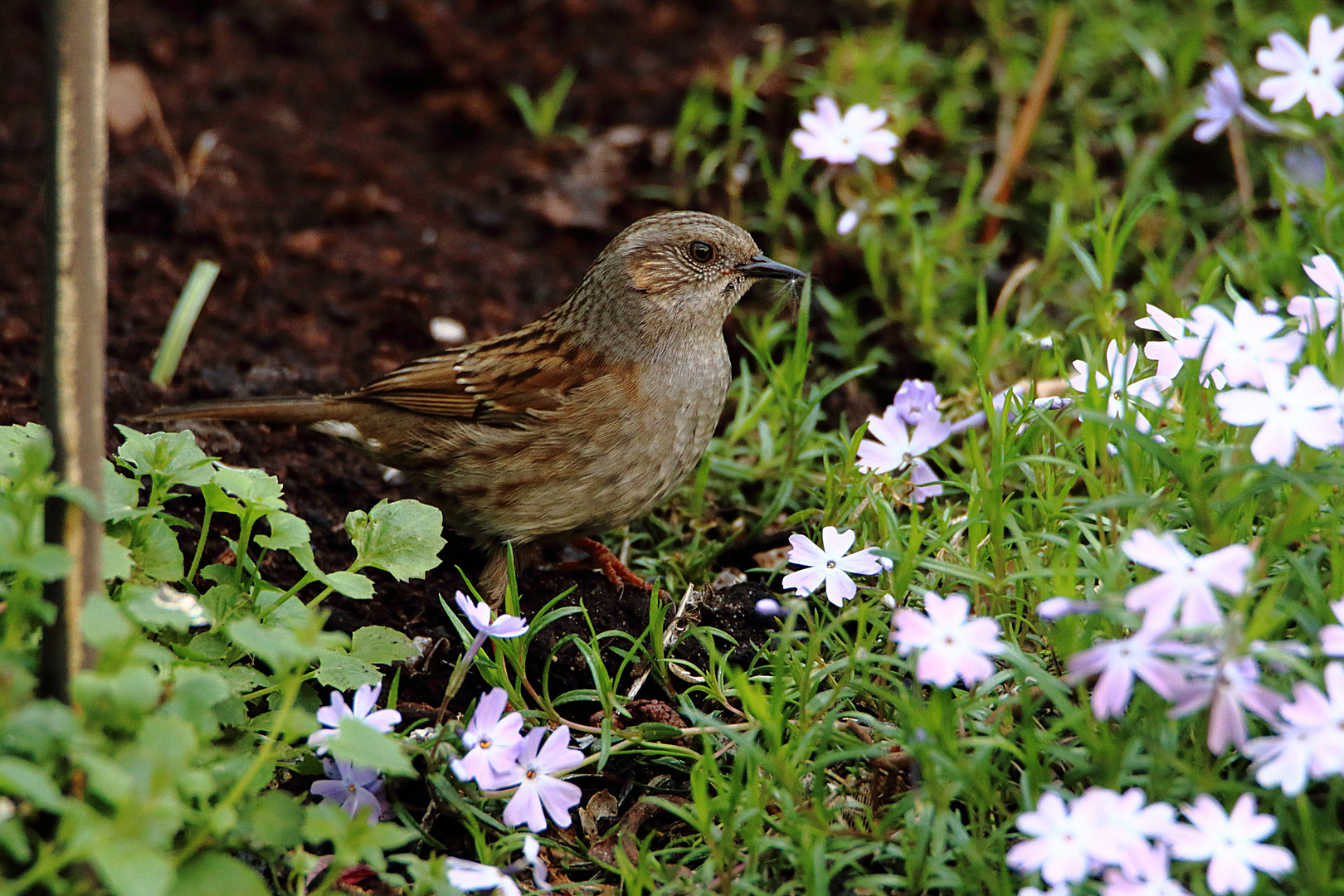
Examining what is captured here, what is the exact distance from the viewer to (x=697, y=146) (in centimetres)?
593

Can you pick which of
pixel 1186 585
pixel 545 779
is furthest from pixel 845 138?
pixel 1186 585

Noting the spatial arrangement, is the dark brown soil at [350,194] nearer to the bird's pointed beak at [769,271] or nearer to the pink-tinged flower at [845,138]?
the bird's pointed beak at [769,271]

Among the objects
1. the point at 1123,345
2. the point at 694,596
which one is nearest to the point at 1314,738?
the point at 1123,345

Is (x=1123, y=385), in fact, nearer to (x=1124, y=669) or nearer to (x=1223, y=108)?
(x=1124, y=669)

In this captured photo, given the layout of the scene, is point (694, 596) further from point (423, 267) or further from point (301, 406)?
point (423, 267)

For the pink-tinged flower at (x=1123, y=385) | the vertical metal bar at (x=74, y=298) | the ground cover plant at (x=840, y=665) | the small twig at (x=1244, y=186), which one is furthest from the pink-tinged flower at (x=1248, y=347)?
the small twig at (x=1244, y=186)

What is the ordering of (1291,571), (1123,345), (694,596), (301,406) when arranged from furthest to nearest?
(301,406) < (694,596) < (1123,345) < (1291,571)

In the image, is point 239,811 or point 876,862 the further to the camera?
point 876,862

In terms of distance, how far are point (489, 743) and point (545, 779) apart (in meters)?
0.16

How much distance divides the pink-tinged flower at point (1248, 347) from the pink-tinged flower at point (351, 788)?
2.00 m

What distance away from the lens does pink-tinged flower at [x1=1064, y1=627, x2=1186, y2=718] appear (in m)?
2.14

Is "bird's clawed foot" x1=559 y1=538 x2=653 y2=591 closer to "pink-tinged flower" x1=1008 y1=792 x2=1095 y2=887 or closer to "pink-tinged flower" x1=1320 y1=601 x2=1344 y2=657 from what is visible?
"pink-tinged flower" x1=1008 y1=792 x2=1095 y2=887

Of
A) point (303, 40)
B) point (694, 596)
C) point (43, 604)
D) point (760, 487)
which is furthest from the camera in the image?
point (303, 40)

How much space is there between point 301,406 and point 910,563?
7.46 ft
